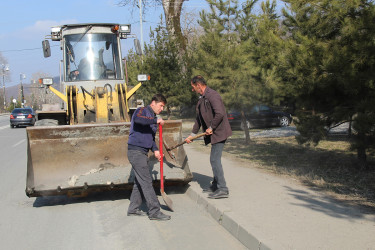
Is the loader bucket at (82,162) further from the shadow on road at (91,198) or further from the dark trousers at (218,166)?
the dark trousers at (218,166)

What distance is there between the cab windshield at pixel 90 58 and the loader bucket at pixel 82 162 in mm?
2779

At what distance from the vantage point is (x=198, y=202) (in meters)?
6.65

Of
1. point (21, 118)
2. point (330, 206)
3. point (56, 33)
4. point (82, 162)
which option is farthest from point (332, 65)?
point (21, 118)

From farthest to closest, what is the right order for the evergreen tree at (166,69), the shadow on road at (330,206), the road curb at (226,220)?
1. the evergreen tree at (166,69)
2. the shadow on road at (330,206)
3. the road curb at (226,220)

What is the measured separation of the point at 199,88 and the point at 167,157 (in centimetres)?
154

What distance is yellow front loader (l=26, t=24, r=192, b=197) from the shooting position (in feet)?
21.4

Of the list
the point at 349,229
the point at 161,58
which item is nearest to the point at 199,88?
the point at 349,229

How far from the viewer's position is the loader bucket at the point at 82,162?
6438 mm

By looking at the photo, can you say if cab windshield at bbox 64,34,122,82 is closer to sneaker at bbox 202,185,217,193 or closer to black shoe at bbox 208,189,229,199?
sneaker at bbox 202,185,217,193

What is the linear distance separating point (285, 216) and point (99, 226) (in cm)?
255

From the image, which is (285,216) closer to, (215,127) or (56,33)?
(215,127)

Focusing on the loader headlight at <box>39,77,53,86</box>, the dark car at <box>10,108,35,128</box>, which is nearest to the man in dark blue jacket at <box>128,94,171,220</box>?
the loader headlight at <box>39,77,53,86</box>

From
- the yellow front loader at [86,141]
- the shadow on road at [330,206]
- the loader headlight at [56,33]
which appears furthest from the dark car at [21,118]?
the shadow on road at [330,206]

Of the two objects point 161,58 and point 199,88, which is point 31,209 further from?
point 161,58
